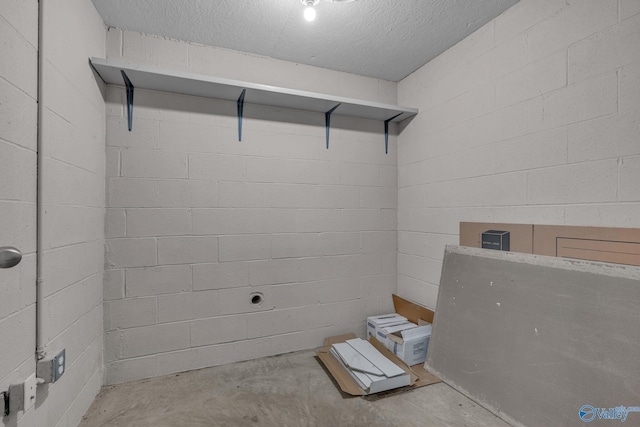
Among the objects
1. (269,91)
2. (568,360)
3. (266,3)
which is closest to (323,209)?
(269,91)

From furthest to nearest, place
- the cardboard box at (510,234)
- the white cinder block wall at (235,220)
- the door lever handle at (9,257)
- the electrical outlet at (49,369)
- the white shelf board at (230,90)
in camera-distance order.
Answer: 1. the white cinder block wall at (235,220)
2. the white shelf board at (230,90)
3. the cardboard box at (510,234)
4. the electrical outlet at (49,369)
5. the door lever handle at (9,257)

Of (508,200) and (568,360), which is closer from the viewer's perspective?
(568,360)

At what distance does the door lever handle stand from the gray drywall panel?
2.21 metres

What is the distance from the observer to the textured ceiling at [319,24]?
175 centimetres

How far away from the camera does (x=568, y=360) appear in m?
1.36

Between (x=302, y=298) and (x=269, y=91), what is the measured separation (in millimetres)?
1623

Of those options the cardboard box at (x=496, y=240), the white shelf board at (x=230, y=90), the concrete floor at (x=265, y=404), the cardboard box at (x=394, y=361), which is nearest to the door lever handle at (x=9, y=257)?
the concrete floor at (x=265, y=404)

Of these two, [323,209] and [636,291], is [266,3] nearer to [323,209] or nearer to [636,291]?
[323,209]

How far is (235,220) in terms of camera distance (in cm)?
223

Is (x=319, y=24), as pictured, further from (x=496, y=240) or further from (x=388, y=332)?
(x=388, y=332)

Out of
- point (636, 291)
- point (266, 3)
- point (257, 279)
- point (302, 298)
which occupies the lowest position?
point (302, 298)

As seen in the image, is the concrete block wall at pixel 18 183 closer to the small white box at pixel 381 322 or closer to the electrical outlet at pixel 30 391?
the electrical outlet at pixel 30 391

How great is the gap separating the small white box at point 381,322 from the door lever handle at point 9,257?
213cm

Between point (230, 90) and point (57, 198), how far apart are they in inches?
48.1
